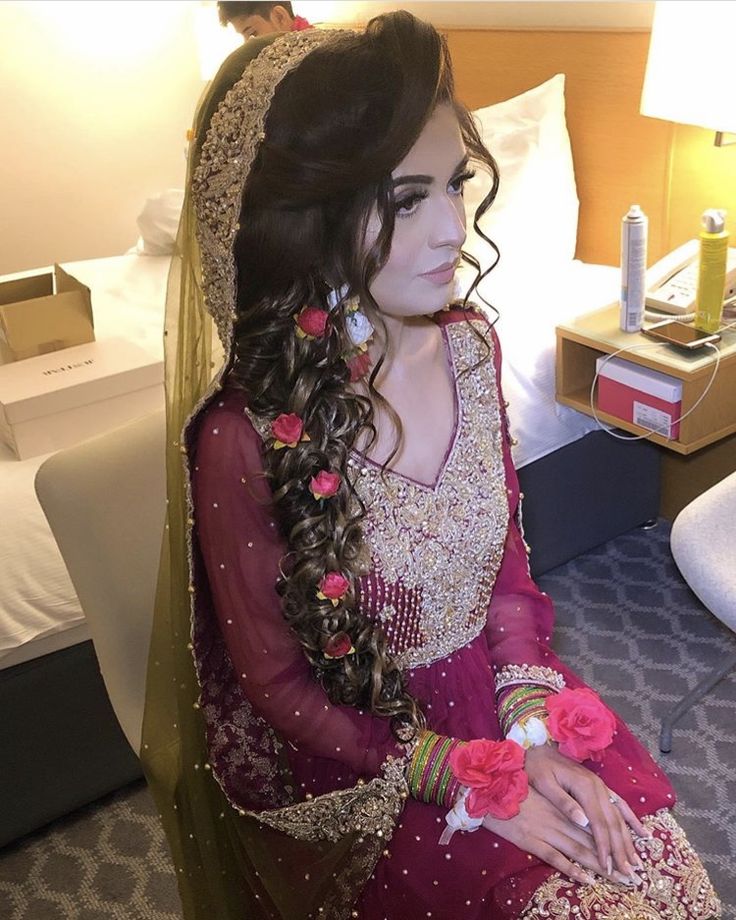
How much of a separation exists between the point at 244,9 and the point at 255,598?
2399 mm

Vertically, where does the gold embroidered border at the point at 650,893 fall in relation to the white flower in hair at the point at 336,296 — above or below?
below

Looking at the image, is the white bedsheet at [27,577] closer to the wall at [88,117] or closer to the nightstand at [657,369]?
the nightstand at [657,369]

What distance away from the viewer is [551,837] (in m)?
1.04

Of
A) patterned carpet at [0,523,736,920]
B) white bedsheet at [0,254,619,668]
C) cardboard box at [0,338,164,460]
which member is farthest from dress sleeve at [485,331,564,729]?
cardboard box at [0,338,164,460]

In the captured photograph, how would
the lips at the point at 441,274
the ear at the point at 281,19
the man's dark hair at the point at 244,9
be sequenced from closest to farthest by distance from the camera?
the lips at the point at 441,274 < the ear at the point at 281,19 < the man's dark hair at the point at 244,9

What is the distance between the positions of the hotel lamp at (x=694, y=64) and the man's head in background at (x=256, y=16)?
1204 mm

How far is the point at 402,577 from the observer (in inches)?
45.3

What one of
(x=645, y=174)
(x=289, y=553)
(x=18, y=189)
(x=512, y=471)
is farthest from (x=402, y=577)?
(x=18, y=189)

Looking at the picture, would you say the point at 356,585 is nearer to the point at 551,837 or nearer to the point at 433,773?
the point at 433,773

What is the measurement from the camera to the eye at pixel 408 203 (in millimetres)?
1029

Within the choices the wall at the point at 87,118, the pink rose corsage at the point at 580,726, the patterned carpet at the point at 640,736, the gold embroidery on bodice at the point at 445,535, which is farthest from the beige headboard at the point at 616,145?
the wall at the point at 87,118

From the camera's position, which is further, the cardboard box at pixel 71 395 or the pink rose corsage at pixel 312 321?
the cardboard box at pixel 71 395

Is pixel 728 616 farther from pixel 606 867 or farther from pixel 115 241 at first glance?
pixel 115 241

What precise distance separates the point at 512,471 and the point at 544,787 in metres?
0.41
